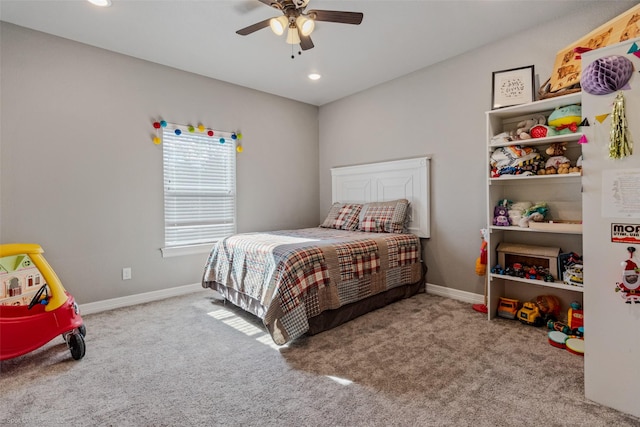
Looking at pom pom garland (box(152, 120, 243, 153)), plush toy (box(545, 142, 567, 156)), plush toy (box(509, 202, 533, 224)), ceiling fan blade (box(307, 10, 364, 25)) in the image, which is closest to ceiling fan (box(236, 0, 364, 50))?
ceiling fan blade (box(307, 10, 364, 25))

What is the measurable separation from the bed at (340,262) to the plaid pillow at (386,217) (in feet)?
0.04

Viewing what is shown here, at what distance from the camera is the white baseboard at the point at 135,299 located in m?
2.95

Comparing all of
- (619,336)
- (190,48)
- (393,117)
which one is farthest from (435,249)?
(190,48)

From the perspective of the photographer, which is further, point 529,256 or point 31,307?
point 529,256

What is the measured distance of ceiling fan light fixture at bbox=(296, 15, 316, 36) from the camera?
2155mm

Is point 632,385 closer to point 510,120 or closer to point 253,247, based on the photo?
point 510,120

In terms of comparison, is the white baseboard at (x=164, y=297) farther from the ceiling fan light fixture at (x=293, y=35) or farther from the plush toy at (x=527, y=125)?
the ceiling fan light fixture at (x=293, y=35)

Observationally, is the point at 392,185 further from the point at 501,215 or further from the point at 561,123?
the point at 561,123

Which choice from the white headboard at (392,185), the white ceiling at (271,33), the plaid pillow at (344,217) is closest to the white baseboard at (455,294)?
the white headboard at (392,185)

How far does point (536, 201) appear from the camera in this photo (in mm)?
2693

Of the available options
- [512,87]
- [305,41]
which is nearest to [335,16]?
[305,41]

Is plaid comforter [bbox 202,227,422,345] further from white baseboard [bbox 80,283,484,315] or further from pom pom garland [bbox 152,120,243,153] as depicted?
pom pom garland [bbox 152,120,243,153]

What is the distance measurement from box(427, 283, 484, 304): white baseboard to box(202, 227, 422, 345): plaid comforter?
9.7 inches

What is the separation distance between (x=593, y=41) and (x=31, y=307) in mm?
4354
